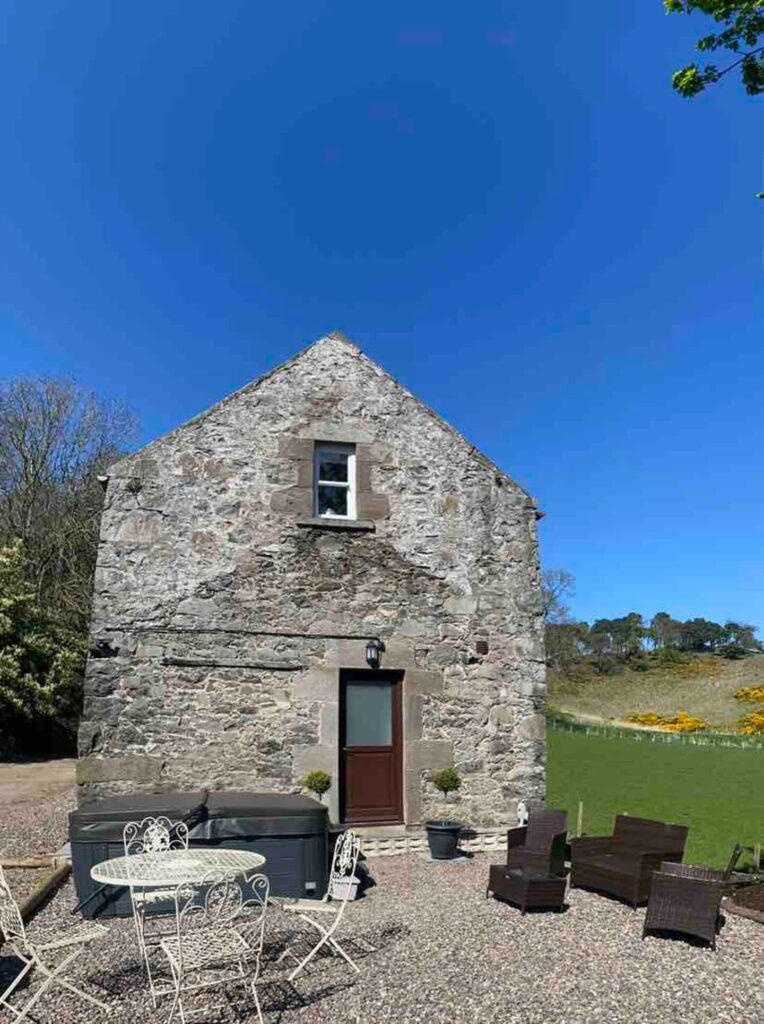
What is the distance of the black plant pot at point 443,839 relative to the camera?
9047 millimetres

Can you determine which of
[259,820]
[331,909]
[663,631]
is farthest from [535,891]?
[663,631]

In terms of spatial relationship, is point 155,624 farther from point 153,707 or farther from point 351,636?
point 351,636

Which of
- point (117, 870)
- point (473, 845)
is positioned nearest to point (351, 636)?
point (473, 845)

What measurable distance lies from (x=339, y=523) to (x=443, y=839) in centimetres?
428

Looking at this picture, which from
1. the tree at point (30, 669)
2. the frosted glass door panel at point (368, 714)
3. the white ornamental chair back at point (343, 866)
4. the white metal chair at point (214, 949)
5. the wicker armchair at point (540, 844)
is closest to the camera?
the white metal chair at point (214, 949)

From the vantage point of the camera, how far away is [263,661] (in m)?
9.52

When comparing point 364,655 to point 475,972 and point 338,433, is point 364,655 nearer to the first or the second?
point 338,433

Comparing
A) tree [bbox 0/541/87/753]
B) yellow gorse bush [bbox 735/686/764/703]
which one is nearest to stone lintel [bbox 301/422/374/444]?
tree [bbox 0/541/87/753]

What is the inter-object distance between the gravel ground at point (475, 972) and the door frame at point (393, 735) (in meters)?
2.47

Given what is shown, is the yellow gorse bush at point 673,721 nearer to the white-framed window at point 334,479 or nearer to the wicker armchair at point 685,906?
the white-framed window at point 334,479

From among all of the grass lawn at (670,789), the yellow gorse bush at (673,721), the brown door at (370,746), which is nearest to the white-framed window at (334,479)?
the brown door at (370,746)

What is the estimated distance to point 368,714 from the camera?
32.6 feet

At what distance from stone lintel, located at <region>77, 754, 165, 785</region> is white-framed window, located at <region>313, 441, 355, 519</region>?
3.92 meters

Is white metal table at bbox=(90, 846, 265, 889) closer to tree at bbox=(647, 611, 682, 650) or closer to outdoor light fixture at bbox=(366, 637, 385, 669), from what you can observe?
outdoor light fixture at bbox=(366, 637, 385, 669)
